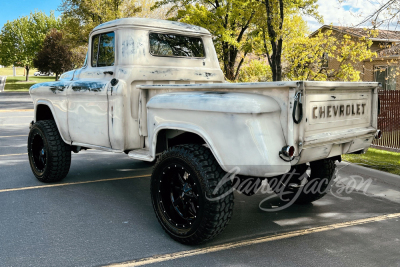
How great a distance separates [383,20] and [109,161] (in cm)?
649

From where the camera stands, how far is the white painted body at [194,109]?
123 inches

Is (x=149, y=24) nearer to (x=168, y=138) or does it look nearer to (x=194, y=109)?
(x=168, y=138)

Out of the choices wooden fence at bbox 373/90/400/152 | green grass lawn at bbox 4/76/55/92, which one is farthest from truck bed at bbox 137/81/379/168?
green grass lawn at bbox 4/76/55/92

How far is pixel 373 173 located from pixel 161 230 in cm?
400

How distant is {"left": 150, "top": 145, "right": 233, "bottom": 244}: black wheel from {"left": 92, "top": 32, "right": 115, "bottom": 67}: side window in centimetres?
190

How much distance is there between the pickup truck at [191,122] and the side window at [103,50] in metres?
0.01

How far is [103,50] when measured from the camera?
5.09m

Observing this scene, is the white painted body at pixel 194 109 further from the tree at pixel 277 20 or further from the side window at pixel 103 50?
the tree at pixel 277 20

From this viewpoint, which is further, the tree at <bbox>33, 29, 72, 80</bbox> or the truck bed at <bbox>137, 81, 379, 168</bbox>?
the tree at <bbox>33, 29, 72, 80</bbox>

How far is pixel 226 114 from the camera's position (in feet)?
10.5

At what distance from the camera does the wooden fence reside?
33.0 ft

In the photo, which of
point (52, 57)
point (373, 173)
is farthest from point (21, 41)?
point (373, 173)

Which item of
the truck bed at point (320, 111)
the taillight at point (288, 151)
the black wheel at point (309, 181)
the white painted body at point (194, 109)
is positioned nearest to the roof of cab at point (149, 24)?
the white painted body at point (194, 109)

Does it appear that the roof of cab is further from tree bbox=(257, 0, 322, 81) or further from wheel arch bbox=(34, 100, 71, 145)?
tree bbox=(257, 0, 322, 81)
